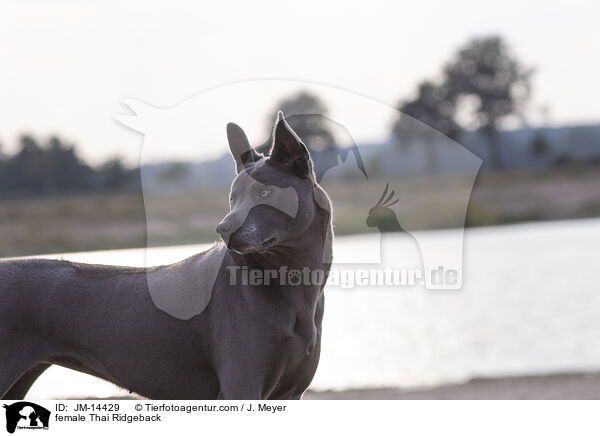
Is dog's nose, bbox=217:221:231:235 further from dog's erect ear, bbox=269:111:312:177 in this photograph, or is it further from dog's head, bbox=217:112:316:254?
dog's erect ear, bbox=269:111:312:177

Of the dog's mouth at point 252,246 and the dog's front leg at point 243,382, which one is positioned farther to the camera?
the dog's front leg at point 243,382

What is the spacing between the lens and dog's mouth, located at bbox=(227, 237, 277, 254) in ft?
14.4

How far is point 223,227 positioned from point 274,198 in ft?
1.24

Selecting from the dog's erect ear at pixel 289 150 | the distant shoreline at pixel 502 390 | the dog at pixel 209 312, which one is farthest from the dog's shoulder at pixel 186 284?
the distant shoreline at pixel 502 390

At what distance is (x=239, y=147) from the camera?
495cm

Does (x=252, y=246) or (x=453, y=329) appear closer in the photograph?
(x=252, y=246)

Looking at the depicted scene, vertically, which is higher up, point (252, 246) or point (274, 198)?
point (274, 198)

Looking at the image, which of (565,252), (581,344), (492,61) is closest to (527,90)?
(492,61)

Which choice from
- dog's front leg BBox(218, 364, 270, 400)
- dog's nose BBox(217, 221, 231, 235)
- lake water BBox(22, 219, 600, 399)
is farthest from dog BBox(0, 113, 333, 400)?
lake water BBox(22, 219, 600, 399)

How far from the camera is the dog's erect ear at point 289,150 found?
4605 mm

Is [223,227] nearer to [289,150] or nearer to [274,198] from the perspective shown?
[274,198]

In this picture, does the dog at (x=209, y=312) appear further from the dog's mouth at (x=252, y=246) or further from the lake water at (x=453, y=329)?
the lake water at (x=453, y=329)

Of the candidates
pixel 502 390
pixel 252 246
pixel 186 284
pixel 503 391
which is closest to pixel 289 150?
pixel 252 246
